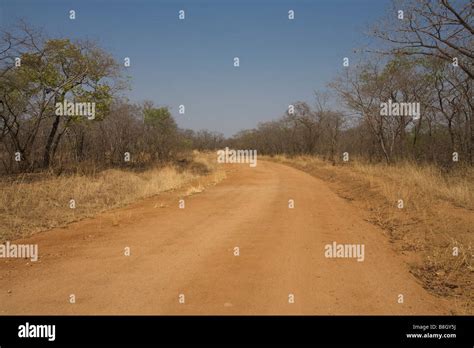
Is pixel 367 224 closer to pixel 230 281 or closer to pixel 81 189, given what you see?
pixel 230 281

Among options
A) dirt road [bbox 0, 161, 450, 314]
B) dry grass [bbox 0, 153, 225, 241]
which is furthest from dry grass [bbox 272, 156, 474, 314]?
dry grass [bbox 0, 153, 225, 241]

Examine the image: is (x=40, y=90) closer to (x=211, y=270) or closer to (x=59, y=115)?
(x=59, y=115)

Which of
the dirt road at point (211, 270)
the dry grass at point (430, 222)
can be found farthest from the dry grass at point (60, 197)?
the dry grass at point (430, 222)

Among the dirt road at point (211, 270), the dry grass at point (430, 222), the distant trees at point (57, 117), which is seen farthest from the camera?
the distant trees at point (57, 117)

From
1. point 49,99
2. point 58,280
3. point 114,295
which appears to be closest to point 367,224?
point 114,295

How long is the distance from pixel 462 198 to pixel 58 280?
28.3ft

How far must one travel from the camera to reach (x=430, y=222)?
6.76 m

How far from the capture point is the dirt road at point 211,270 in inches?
147

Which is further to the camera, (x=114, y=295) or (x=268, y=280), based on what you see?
(x=268, y=280)

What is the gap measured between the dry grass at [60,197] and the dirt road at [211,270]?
0.73 metres

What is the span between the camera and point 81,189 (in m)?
10.9

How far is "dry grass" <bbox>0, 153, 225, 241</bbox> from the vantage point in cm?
738

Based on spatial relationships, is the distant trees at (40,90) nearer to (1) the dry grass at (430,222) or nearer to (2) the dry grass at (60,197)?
(2) the dry grass at (60,197)

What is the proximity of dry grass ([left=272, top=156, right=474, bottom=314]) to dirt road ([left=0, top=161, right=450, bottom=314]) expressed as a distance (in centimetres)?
30
